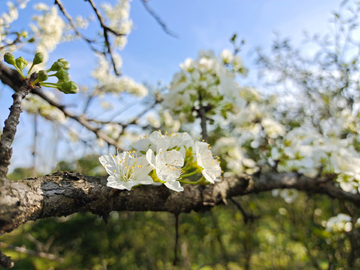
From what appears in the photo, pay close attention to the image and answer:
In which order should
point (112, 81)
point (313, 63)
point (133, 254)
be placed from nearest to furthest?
1. point (313, 63)
2. point (112, 81)
3. point (133, 254)

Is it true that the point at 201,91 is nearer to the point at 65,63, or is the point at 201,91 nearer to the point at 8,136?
the point at 65,63

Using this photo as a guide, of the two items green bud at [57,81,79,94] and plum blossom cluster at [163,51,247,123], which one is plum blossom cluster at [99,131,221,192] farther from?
plum blossom cluster at [163,51,247,123]

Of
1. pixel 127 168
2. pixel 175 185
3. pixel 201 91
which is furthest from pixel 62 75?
pixel 201 91

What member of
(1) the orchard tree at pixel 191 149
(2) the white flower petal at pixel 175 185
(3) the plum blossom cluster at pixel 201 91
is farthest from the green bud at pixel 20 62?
(3) the plum blossom cluster at pixel 201 91

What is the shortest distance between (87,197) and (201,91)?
113cm

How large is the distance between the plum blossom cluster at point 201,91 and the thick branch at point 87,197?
0.60 m

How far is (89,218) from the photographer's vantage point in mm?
6461

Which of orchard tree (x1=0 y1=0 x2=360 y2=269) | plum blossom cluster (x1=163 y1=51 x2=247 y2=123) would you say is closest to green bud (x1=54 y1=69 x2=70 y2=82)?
orchard tree (x1=0 y1=0 x2=360 y2=269)

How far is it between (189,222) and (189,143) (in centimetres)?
426

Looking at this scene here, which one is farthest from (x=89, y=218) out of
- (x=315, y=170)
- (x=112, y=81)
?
(x=315, y=170)

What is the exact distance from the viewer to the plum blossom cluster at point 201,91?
159 cm

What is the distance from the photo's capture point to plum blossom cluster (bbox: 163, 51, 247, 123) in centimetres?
159

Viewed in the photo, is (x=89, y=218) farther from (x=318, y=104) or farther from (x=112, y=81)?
(x=318, y=104)

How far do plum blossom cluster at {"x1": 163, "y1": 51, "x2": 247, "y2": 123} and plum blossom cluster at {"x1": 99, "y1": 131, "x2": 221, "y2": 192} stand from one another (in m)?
0.72
